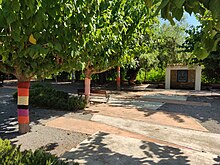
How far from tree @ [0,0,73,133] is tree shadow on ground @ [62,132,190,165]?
206 cm

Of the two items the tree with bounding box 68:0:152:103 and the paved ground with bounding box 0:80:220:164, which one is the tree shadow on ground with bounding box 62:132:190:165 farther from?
the tree with bounding box 68:0:152:103

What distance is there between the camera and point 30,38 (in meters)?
3.22


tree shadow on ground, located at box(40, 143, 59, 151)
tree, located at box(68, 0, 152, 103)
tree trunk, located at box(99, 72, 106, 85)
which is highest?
tree, located at box(68, 0, 152, 103)

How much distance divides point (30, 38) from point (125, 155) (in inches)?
112

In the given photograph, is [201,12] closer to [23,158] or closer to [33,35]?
[33,35]

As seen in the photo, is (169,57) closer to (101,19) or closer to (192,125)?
(192,125)

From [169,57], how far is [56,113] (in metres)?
14.3

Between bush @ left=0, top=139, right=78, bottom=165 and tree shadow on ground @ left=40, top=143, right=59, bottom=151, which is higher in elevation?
bush @ left=0, top=139, right=78, bottom=165

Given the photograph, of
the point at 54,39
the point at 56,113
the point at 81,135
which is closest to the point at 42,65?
the point at 54,39

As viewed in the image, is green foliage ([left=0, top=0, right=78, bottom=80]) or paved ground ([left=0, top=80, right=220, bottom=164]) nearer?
green foliage ([left=0, top=0, right=78, bottom=80])

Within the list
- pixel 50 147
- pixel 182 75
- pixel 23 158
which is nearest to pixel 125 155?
pixel 50 147

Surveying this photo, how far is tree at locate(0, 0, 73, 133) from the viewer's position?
2.38 metres

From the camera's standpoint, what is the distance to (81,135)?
5590 mm

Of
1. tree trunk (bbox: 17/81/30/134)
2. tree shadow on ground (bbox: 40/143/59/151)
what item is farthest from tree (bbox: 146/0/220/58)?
tree trunk (bbox: 17/81/30/134)
